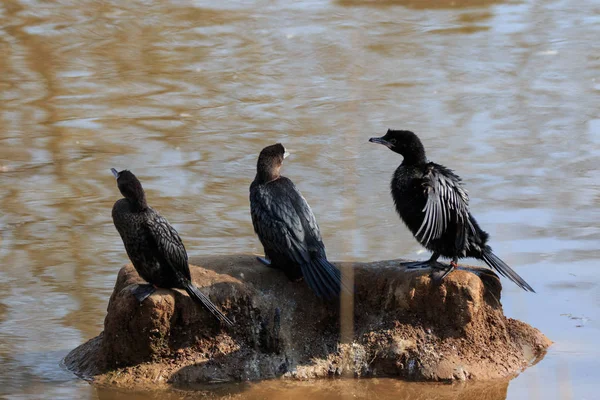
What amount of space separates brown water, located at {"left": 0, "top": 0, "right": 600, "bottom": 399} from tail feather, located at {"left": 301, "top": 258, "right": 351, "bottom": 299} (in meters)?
0.49

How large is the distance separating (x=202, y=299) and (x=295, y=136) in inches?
186

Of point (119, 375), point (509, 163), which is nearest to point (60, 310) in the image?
point (119, 375)

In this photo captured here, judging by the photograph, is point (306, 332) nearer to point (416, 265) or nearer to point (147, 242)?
point (416, 265)

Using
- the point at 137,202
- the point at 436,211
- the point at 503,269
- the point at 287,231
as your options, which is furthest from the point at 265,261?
the point at 503,269

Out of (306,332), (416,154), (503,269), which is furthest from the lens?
(416,154)

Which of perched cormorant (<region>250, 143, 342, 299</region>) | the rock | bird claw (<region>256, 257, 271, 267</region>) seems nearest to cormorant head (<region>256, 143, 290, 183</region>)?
perched cormorant (<region>250, 143, 342, 299</region>)

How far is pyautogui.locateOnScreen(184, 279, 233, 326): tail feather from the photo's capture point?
586cm

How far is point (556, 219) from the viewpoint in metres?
8.45

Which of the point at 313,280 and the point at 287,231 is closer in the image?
the point at 313,280

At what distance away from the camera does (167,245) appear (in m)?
5.90

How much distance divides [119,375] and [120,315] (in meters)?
0.32

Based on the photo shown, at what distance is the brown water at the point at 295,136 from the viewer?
6.95 meters

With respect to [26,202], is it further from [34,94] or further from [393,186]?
[393,186]

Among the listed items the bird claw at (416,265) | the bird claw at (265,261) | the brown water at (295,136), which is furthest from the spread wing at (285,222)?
the brown water at (295,136)
